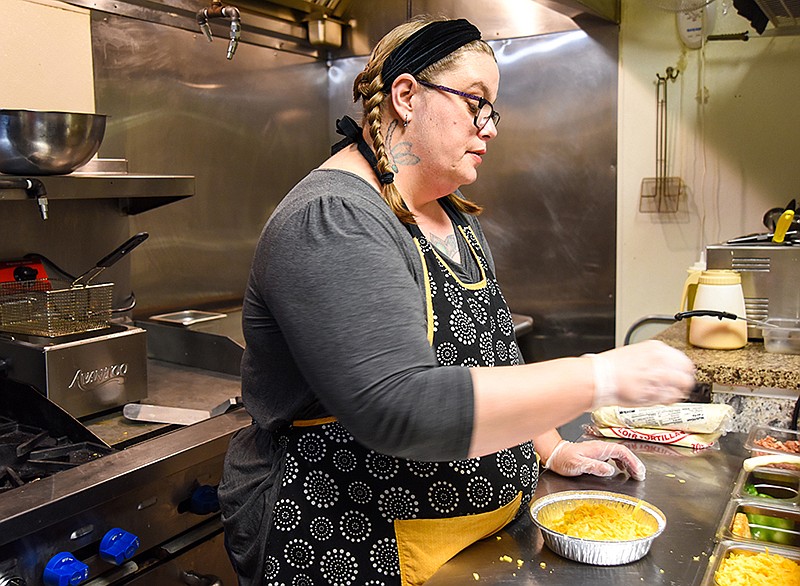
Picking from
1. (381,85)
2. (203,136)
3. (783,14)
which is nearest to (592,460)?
(381,85)

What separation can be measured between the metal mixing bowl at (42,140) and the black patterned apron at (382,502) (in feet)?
3.13

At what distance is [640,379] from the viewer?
962 millimetres

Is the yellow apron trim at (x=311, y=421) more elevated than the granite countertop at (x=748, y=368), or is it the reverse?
the yellow apron trim at (x=311, y=421)

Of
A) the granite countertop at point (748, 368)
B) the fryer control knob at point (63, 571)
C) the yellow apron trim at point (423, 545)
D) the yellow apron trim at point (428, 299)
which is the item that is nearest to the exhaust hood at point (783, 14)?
the granite countertop at point (748, 368)

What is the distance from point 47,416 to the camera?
1.75 m

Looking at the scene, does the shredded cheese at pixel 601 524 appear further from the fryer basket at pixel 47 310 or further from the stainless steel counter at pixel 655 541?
the fryer basket at pixel 47 310

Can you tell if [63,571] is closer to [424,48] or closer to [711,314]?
[424,48]

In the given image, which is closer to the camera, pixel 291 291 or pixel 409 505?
pixel 291 291

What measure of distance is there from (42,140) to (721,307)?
1.53 meters

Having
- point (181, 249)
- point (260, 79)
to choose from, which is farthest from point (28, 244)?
point (260, 79)

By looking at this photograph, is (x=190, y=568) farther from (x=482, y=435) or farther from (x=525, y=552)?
(x=482, y=435)

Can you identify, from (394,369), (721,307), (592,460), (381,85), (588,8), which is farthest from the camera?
(588,8)

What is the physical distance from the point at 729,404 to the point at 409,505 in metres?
0.92

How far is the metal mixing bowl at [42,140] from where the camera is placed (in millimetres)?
1702
